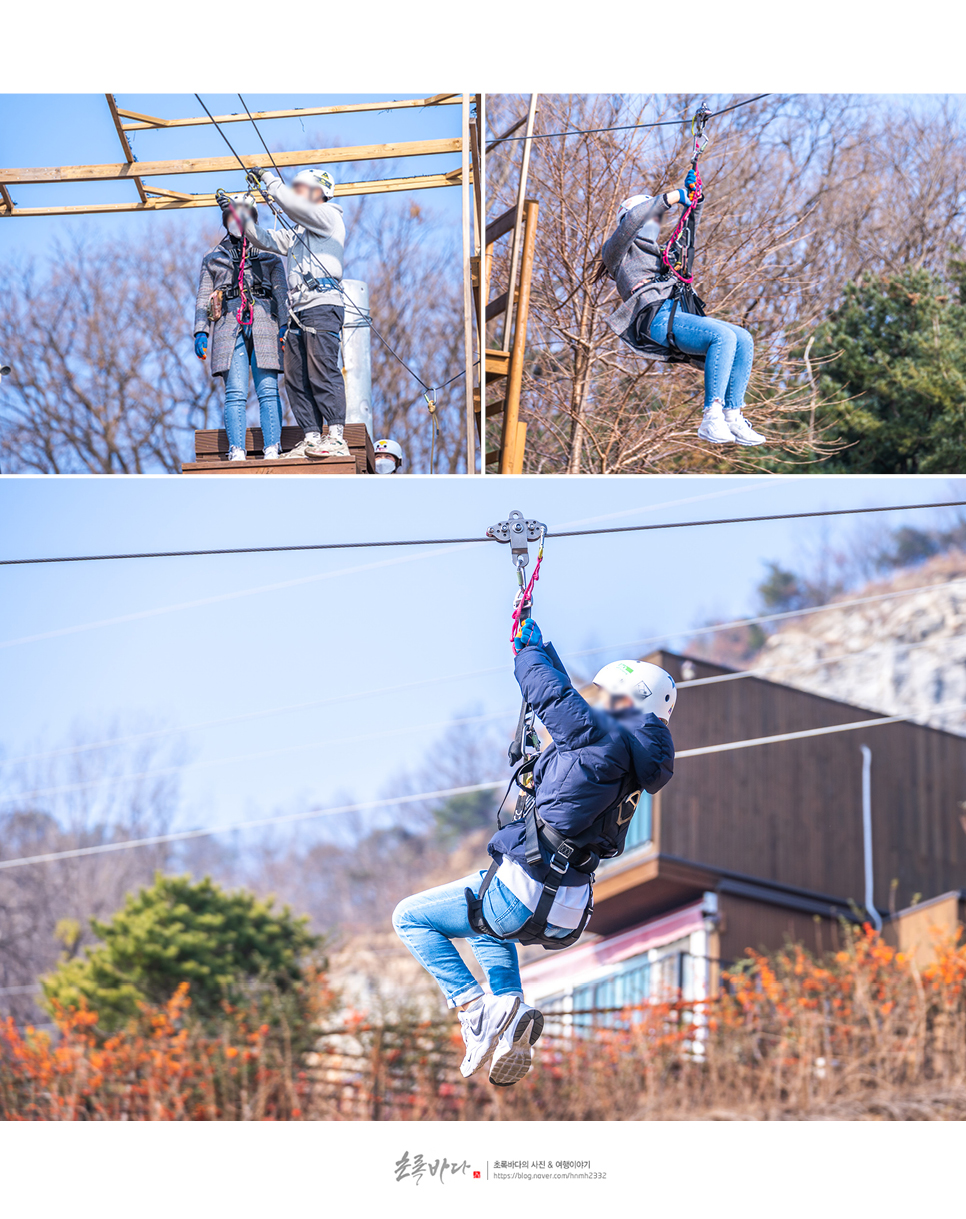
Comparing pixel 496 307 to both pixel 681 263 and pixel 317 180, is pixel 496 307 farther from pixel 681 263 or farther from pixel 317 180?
pixel 317 180

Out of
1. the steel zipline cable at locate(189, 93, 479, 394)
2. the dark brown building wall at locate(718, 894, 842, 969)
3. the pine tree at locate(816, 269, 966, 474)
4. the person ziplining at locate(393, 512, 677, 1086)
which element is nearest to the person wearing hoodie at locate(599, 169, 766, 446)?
the steel zipline cable at locate(189, 93, 479, 394)

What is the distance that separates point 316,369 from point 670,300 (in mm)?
2174

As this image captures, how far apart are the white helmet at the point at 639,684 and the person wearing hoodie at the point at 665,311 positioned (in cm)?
363

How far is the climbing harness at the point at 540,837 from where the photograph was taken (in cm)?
445

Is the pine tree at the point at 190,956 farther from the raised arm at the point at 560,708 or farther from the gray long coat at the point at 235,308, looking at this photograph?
the raised arm at the point at 560,708

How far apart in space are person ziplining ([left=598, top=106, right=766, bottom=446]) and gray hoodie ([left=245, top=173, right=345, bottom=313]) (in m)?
1.60

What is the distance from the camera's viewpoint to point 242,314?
7.53m

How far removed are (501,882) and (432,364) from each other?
372 inches

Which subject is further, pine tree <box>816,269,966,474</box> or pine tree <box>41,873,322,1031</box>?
pine tree <box>41,873,322,1031</box>

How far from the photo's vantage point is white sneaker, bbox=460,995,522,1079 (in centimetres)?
452

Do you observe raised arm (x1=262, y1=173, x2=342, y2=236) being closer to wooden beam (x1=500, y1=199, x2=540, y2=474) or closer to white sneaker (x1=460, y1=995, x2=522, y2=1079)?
wooden beam (x1=500, y1=199, x2=540, y2=474)

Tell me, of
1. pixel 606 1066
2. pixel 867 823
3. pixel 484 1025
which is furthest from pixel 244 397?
pixel 867 823
